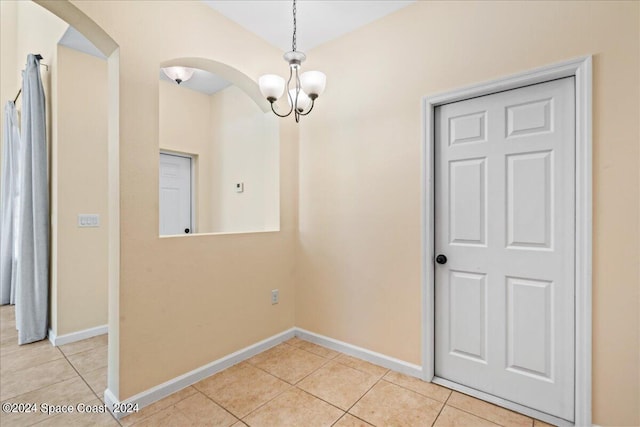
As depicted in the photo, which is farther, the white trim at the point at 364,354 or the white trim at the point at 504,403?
the white trim at the point at 364,354

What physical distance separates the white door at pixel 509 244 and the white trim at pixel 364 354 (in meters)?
0.20

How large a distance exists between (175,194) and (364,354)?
3189 mm

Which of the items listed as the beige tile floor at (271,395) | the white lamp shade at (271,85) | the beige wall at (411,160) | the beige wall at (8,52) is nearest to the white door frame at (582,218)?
the beige wall at (411,160)

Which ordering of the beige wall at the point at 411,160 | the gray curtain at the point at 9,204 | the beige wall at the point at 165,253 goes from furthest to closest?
the gray curtain at the point at 9,204 < the beige wall at the point at 165,253 < the beige wall at the point at 411,160

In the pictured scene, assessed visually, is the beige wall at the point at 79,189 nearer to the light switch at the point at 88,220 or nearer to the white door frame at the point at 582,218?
the light switch at the point at 88,220

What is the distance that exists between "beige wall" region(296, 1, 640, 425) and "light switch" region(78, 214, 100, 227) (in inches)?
80.6

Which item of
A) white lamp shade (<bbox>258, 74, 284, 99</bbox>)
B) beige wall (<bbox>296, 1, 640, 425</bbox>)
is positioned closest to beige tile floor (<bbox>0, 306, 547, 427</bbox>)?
beige wall (<bbox>296, 1, 640, 425</bbox>)

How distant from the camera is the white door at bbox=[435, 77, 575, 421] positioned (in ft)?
5.53

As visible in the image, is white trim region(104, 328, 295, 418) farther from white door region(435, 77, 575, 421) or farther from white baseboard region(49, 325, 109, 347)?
white door region(435, 77, 575, 421)

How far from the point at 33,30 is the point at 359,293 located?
4483 millimetres

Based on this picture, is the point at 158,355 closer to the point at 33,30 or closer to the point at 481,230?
the point at 481,230

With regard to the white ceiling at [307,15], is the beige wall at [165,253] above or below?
below

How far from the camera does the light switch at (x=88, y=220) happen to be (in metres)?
2.80

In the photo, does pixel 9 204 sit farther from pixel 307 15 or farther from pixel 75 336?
pixel 307 15
